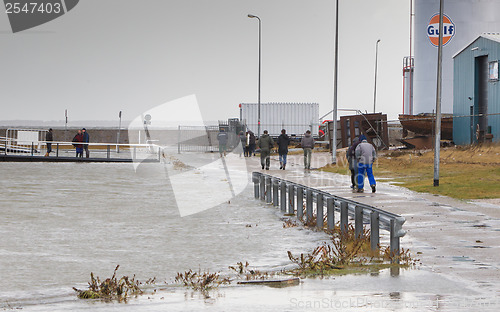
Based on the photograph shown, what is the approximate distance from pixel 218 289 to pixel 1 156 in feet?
123

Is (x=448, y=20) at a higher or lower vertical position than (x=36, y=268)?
higher

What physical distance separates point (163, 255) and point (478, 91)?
35044 mm

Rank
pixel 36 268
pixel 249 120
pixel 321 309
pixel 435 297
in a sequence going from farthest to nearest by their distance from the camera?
pixel 249 120, pixel 36 268, pixel 435 297, pixel 321 309

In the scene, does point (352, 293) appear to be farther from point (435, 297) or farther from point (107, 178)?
point (107, 178)

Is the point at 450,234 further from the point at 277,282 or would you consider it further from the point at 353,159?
the point at 353,159

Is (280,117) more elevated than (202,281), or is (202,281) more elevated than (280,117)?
(280,117)

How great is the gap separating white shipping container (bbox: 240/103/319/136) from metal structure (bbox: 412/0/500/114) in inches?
397

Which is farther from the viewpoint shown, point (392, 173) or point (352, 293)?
point (392, 173)

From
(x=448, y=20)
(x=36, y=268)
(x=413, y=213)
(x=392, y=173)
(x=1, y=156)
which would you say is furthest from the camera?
(x=448, y=20)

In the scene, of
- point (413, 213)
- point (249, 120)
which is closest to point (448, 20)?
point (249, 120)

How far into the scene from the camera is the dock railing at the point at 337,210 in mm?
10606

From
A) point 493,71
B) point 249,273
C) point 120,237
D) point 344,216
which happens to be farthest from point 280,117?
point 249,273

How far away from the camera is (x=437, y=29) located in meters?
59.7

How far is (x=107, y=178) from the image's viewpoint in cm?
3139
